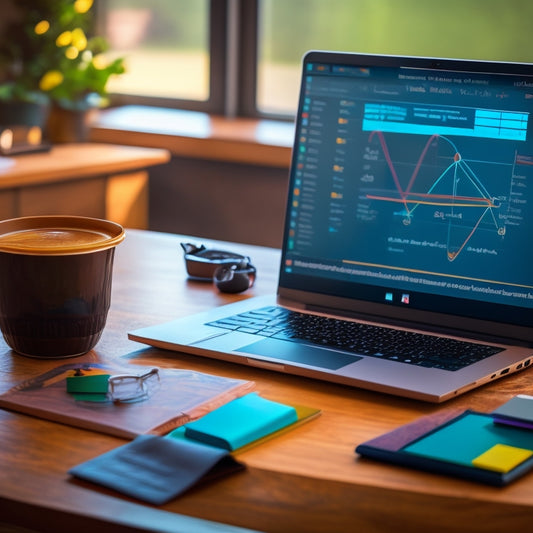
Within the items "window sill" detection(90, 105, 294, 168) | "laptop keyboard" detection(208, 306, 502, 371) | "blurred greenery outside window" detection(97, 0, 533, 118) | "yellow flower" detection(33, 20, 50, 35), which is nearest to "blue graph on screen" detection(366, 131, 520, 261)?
"laptop keyboard" detection(208, 306, 502, 371)

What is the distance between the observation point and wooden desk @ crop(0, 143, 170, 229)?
279 centimetres

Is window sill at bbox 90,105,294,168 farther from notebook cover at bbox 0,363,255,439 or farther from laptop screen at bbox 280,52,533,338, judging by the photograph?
notebook cover at bbox 0,363,255,439

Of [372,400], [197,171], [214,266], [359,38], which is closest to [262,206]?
[197,171]

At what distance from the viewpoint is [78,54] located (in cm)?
365

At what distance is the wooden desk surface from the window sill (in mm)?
43

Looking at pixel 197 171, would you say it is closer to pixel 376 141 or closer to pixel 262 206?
A: pixel 262 206

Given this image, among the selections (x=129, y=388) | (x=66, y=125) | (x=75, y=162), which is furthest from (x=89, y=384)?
(x=66, y=125)

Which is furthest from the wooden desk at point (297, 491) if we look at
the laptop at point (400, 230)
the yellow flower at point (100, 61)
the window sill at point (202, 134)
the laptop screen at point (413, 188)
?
the yellow flower at point (100, 61)

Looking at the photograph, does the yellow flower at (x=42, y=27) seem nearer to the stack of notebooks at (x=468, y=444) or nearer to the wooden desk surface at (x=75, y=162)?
the wooden desk surface at (x=75, y=162)

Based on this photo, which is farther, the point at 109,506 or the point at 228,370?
the point at 228,370

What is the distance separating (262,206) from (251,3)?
0.79 m

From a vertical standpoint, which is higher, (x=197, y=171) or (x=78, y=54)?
(x=78, y=54)

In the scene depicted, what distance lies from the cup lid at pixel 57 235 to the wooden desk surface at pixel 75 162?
153 centimetres

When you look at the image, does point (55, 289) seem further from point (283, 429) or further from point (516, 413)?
point (516, 413)
